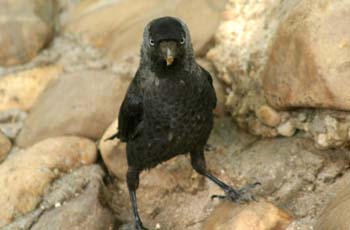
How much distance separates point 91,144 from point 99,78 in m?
0.50

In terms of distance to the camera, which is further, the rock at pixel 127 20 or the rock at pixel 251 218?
the rock at pixel 127 20

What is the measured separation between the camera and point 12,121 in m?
3.48

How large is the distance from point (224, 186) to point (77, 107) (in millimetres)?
1115

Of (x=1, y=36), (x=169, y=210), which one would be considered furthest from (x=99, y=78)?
(x=169, y=210)

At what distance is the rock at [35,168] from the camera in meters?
2.79

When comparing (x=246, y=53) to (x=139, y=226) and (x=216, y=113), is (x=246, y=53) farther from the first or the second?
(x=139, y=226)

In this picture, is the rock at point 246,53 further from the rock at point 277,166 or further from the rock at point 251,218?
the rock at point 251,218

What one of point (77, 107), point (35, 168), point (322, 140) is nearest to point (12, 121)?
point (77, 107)

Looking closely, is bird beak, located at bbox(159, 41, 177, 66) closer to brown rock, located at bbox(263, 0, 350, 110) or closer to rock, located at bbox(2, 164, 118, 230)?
brown rock, located at bbox(263, 0, 350, 110)

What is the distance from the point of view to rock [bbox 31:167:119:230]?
8.86 feet

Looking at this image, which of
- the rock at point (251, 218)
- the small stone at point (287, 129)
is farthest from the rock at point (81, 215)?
the small stone at point (287, 129)

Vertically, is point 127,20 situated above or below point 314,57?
below

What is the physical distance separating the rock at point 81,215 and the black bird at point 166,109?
18 centimetres

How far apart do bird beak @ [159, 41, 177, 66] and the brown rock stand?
606 mm
